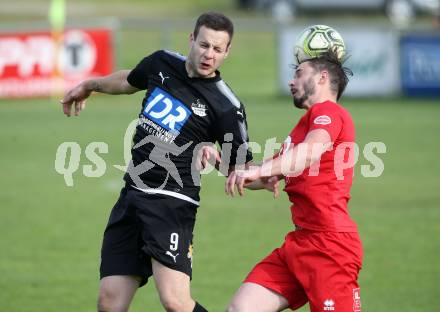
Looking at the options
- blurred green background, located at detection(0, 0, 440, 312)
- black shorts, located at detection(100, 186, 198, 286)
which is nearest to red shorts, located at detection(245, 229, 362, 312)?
black shorts, located at detection(100, 186, 198, 286)

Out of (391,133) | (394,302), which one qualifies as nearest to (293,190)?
(394,302)

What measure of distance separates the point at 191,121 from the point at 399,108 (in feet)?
54.7

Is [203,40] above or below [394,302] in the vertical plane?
above

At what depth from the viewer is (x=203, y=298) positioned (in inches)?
346

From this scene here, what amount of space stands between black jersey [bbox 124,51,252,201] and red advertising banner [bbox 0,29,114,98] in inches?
687

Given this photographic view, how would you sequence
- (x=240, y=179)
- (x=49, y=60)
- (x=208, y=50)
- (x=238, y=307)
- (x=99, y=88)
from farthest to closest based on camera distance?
(x=49, y=60), (x=99, y=88), (x=208, y=50), (x=238, y=307), (x=240, y=179)

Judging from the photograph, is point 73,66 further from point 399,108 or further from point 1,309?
point 1,309

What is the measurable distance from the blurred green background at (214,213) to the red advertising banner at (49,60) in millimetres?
447

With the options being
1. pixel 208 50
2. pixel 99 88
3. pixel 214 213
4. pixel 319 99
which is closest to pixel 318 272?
pixel 319 99

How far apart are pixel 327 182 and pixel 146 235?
1269mm

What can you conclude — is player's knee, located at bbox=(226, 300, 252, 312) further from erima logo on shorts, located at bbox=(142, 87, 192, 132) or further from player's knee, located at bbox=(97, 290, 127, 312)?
erima logo on shorts, located at bbox=(142, 87, 192, 132)

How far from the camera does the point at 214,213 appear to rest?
12.6 m

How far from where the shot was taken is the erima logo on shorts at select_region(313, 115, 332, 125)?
5.95 m

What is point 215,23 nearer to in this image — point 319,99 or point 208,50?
point 208,50
